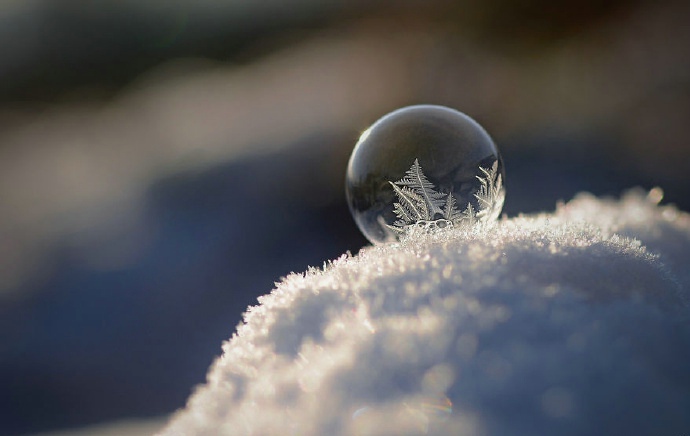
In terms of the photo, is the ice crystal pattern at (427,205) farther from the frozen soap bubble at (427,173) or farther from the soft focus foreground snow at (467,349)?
the soft focus foreground snow at (467,349)

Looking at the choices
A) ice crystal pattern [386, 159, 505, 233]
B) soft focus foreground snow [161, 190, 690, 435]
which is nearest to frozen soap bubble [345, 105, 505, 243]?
ice crystal pattern [386, 159, 505, 233]

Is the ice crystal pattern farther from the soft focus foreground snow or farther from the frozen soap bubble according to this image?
the soft focus foreground snow

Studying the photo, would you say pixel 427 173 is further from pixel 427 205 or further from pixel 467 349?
pixel 467 349

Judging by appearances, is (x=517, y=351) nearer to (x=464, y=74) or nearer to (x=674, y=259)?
(x=674, y=259)

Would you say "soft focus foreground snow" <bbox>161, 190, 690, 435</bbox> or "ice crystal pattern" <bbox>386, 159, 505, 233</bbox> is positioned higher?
"ice crystal pattern" <bbox>386, 159, 505, 233</bbox>

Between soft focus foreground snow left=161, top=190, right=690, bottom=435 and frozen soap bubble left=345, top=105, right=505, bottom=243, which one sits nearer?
Answer: soft focus foreground snow left=161, top=190, right=690, bottom=435

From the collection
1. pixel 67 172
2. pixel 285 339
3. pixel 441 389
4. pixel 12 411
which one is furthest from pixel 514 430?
pixel 67 172

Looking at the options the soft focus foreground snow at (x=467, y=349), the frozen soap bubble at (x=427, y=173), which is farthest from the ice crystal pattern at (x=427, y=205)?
the soft focus foreground snow at (x=467, y=349)
